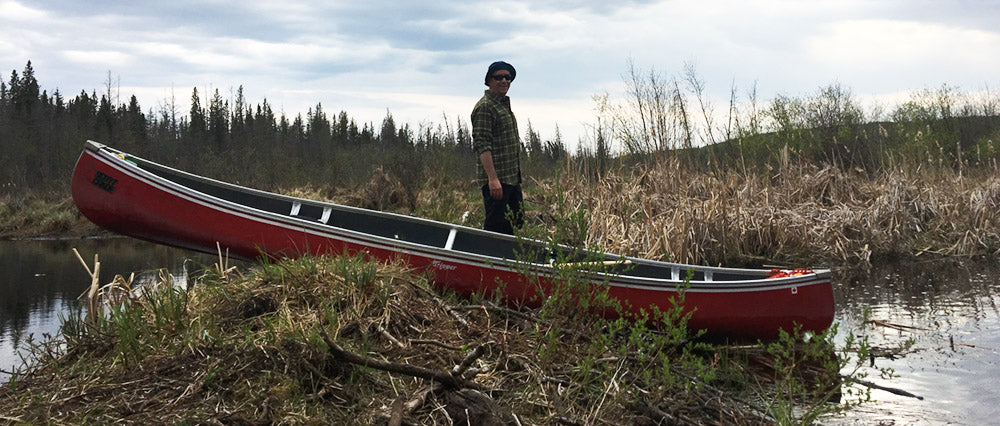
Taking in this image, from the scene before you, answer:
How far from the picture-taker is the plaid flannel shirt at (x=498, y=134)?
634 cm

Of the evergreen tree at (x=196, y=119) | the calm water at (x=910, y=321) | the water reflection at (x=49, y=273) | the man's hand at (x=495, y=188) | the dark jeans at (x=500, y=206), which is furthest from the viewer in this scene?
the evergreen tree at (x=196, y=119)

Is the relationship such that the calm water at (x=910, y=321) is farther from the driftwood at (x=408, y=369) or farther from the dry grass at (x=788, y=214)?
the driftwood at (x=408, y=369)

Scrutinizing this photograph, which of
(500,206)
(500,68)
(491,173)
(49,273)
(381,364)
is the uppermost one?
(500,68)

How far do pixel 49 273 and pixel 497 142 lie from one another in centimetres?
918

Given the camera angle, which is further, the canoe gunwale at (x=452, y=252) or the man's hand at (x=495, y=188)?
the man's hand at (x=495, y=188)

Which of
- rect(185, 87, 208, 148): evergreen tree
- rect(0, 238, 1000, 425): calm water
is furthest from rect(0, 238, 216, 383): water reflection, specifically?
rect(185, 87, 208, 148): evergreen tree

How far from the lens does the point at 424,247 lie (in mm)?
5863

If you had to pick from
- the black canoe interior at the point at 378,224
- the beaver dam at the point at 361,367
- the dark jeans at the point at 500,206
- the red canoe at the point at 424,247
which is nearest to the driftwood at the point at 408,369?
the beaver dam at the point at 361,367

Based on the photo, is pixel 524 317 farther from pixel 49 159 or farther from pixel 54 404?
pixel 49 159

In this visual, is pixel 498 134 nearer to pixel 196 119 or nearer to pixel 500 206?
pixel 500 206

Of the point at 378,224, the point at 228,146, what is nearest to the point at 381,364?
the point at 378,224

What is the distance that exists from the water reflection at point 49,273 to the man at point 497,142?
8.09ft

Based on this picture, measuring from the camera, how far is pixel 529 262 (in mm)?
4914

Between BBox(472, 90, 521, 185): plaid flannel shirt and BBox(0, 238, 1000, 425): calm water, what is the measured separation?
2.97 meters
